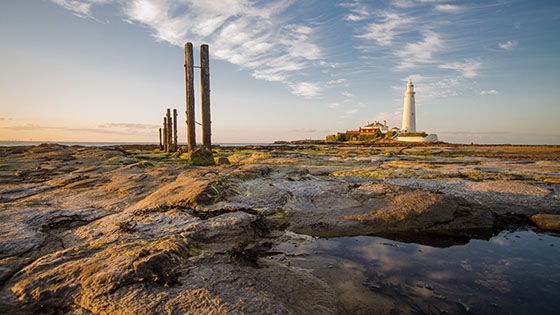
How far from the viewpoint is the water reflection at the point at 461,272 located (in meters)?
2.18

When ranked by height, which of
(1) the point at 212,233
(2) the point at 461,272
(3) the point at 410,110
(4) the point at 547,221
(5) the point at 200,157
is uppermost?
(3) the point at 410,110

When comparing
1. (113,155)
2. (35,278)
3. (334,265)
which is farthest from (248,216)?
(113,155)

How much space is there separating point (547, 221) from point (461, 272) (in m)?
2.63

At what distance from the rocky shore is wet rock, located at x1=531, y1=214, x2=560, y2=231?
2cm

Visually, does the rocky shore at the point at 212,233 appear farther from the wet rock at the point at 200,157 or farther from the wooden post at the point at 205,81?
the wooden post at the point at 205,81

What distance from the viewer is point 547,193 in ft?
16.8

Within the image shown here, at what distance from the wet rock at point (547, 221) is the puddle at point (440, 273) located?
0.37 m

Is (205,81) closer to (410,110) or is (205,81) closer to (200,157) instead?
(200,157)

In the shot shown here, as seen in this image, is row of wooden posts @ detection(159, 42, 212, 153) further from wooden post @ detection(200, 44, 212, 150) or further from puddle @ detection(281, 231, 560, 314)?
puddle @ detection(281, 231, 560, 314)

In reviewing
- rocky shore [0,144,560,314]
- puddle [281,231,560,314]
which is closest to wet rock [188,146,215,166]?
rocky shore [0,144,560,314]

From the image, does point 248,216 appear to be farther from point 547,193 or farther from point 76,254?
point 547,193

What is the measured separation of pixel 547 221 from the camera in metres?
3.95

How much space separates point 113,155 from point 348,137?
6650 cm

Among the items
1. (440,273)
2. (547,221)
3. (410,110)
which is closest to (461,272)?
(440,273)
